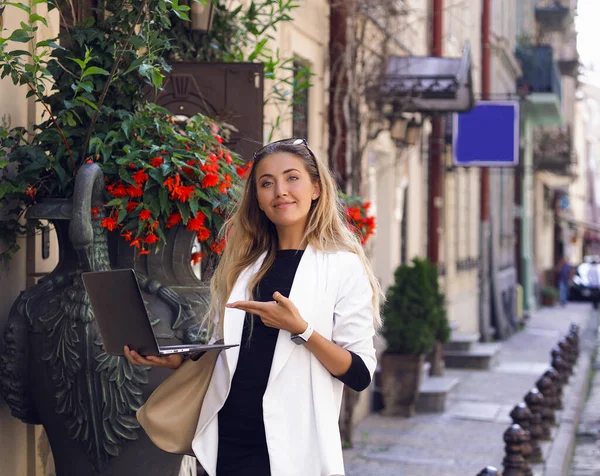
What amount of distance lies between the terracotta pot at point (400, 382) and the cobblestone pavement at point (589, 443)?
1.73 meters

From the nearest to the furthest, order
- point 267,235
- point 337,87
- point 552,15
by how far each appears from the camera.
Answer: point 267,235 < point 337,87 < point 552,15

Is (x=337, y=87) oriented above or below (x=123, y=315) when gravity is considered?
above

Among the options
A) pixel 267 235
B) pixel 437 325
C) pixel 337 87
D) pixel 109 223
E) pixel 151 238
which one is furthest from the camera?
pixel 437 325

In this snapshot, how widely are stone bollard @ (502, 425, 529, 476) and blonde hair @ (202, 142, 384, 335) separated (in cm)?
374

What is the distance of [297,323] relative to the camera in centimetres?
291

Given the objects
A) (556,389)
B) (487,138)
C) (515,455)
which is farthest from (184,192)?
(487,138)

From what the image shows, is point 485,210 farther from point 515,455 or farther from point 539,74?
point 515,455

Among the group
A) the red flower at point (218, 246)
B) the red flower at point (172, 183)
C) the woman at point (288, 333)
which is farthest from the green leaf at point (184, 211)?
the woman at point (288, 333)

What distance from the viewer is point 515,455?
677cm

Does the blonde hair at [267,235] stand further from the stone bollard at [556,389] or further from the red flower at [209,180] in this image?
the stone bollard at [556,389]

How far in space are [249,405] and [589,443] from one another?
8.22 m

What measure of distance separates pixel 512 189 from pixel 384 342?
17.3 meters

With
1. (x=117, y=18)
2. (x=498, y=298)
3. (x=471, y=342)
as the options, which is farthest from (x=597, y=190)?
(x=117, y=18)

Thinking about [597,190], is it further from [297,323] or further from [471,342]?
[297,323]
